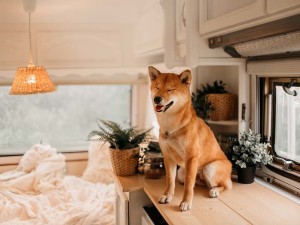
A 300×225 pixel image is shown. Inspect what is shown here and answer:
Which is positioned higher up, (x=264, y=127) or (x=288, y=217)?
(x=264, y=127)

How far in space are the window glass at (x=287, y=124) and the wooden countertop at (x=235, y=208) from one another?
224 millimetres

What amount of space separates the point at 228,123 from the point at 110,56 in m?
1.58

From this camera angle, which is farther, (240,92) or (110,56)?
(110,56)

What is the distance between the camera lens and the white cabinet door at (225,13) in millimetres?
1233

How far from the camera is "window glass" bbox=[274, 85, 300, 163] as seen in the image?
1.75 m

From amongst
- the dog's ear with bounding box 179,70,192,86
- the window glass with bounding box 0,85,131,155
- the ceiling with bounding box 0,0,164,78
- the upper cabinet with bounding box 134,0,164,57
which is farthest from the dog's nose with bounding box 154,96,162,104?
the window glass with bounding box 0,85,131,155

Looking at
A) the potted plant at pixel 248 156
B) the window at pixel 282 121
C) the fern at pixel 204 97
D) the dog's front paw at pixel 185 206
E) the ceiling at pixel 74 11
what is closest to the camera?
the dog's front paw at pixel 185 206

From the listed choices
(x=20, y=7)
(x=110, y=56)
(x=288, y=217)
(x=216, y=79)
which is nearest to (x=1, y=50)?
(x=20, y=7)

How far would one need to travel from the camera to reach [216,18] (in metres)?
1.54

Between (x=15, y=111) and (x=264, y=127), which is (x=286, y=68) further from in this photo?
(x=15, y=111)

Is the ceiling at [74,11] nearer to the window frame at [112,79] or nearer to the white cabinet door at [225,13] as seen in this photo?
the window frame at [112,79]

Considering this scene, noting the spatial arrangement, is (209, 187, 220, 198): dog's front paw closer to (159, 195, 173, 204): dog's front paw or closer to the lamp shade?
(159, 195, 173, 204): dog's front paw

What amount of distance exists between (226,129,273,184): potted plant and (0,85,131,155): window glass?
77.9 inches

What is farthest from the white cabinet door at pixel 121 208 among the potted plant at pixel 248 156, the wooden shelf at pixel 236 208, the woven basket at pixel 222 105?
the woven basket at pixel 222 105
